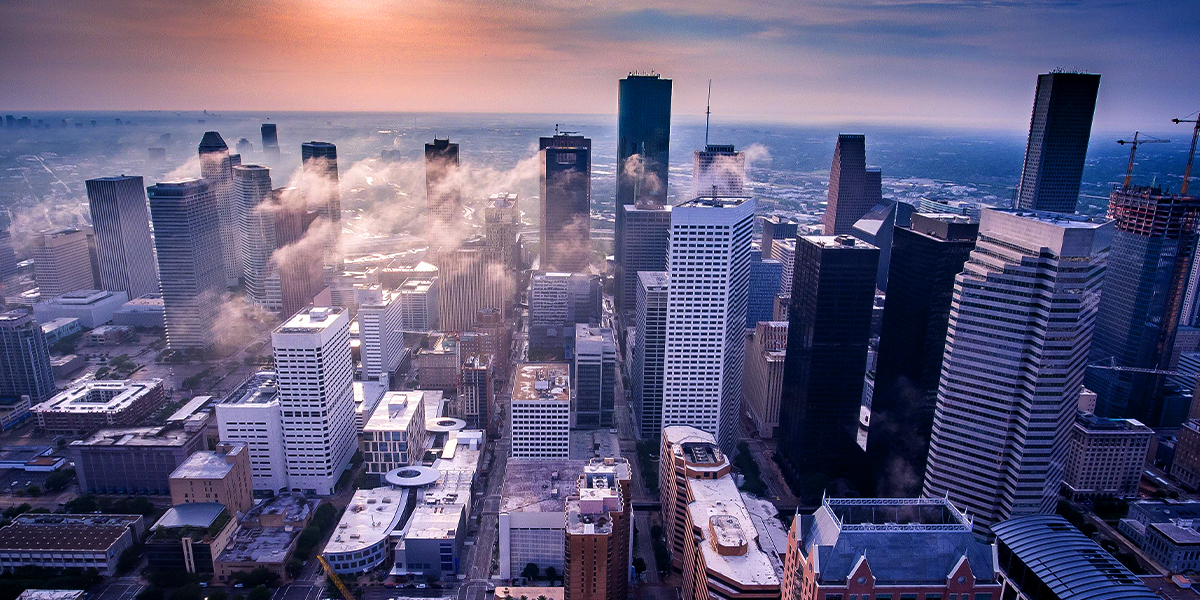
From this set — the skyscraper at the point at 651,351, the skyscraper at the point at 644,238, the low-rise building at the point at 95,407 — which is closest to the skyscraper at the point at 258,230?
the low-rise building at the point at 95,407

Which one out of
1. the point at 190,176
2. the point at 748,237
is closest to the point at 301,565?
the point at 748,237

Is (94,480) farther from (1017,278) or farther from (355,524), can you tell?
(1017,278)

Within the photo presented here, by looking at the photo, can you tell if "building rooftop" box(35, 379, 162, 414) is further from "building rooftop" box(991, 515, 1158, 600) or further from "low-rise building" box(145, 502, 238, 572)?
"building rooftop" box(991, 515, 1158, 600)

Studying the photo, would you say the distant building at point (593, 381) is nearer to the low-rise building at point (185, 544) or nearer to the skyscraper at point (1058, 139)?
the low-rise building at point (185, 544)

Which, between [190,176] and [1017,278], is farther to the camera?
[190,176]

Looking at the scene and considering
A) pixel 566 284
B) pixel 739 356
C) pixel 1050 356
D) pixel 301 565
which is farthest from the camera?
pixel 566 284

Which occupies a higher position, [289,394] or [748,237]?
[748,237]

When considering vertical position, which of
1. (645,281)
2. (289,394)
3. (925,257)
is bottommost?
(289,394)
